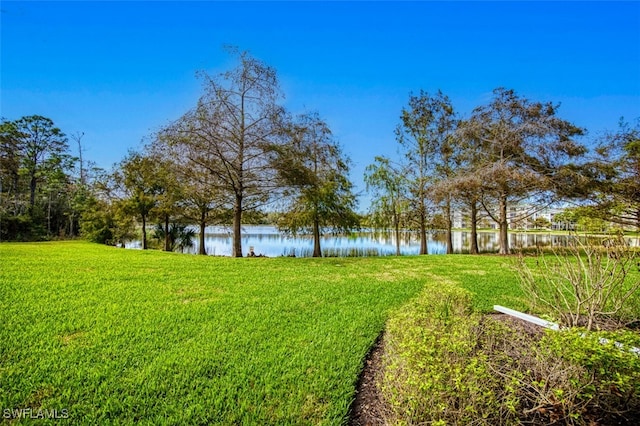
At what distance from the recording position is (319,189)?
44.0ft

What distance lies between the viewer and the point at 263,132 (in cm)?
1105

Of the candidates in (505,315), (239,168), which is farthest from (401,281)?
(239,168)

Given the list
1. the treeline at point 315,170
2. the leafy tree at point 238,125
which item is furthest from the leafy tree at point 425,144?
the leafy tree at point 238,125

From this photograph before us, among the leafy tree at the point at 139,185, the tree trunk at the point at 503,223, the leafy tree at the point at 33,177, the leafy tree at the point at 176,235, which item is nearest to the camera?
the tree trunk at the point at 503,223

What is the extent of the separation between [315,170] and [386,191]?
16.2 ft

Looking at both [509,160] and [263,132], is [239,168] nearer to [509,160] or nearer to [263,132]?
[263,132]

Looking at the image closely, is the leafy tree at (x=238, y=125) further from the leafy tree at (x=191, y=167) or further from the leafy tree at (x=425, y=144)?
the leafy tree at (x=425, y=144)

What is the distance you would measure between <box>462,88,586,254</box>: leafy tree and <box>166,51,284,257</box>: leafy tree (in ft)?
27.6

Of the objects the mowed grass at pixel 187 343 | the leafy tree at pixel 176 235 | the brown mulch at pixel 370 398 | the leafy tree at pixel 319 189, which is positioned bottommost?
the brown mulch at pixel 370 398

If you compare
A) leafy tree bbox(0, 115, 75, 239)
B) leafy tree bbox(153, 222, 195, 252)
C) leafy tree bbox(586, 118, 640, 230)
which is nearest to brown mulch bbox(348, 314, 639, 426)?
leafy tree bbox(586, 118, 640, 230)

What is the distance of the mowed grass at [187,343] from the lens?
233 centimetres

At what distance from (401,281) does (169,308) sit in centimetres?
500

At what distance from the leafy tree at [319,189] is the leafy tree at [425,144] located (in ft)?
11.2

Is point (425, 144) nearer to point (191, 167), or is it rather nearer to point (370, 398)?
point (191, 167)
